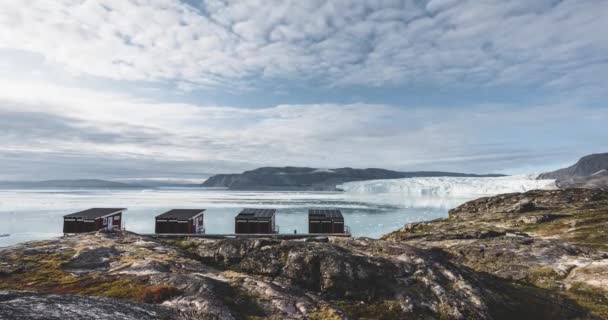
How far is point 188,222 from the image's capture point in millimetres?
62250

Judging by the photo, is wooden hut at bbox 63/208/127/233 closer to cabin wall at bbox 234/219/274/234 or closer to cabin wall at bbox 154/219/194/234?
cabin wall at bbox 154/219/194/234

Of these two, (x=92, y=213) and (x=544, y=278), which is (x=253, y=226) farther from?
(x=544, y=278)

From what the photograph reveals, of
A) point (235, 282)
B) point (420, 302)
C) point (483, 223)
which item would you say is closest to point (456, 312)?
point (420, 302)

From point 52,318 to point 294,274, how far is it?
13.2 m

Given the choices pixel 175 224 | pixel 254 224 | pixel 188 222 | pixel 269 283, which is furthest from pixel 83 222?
pixel 269 283

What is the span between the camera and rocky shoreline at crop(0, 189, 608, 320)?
1511cm

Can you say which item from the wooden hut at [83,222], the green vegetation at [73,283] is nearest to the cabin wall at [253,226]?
the wooden hut at [83,222]

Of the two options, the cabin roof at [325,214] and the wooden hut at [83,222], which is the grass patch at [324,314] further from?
the wooden hut at [83,222]

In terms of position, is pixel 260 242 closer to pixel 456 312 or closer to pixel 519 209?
pixel 456 312

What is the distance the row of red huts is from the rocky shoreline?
104ft

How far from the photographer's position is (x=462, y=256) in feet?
124

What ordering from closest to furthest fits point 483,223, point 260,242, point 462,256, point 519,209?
point 260,242 → point 462,256 → point 483,223 → point 519,209

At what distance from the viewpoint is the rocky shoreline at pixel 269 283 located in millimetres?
15109

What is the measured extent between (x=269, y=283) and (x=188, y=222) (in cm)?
4728
